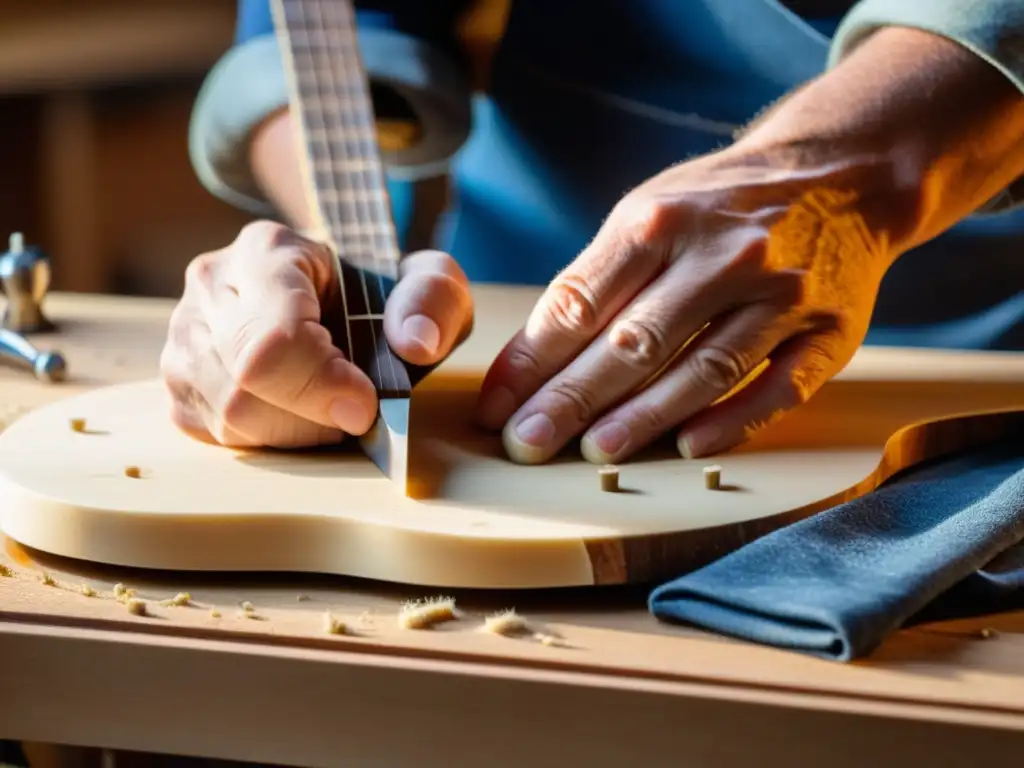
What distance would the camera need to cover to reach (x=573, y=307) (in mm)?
719

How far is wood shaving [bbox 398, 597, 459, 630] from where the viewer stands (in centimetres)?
52

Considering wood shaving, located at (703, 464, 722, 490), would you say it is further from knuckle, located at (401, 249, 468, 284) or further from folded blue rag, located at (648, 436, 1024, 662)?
knuckle, located at (401, 249, 468, 284)

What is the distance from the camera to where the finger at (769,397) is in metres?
0.69

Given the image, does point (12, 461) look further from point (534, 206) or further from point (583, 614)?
point (534, 206)

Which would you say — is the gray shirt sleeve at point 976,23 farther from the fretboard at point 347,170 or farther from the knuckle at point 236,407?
the knuckle at point 236,407

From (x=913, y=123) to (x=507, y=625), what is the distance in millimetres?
473

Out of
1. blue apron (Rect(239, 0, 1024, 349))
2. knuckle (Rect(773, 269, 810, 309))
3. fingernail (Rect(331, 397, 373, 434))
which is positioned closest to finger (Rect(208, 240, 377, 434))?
fingernail (Rect(331, 397, 373, 434))

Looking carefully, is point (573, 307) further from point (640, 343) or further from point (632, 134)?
point (632, 134)

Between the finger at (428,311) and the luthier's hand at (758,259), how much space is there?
0.04 meters

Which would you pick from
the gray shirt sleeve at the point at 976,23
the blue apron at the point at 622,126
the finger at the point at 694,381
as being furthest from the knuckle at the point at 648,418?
the blue apron at the point at 622,126

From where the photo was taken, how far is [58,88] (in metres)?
2.50

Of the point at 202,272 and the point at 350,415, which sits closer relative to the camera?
the point at 350,415

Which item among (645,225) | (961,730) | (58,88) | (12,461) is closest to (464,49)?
(645,225)

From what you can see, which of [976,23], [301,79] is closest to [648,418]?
[976,23]
